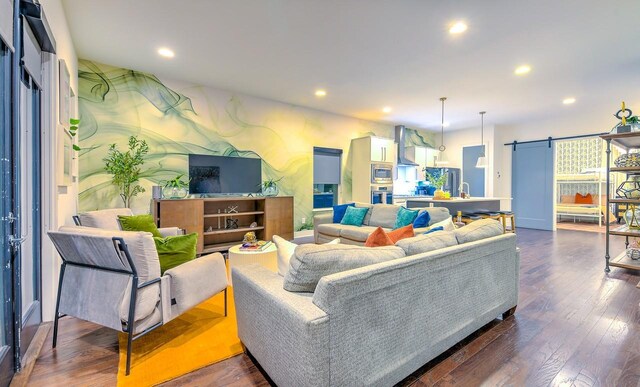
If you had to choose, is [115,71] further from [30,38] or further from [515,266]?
[515,266]

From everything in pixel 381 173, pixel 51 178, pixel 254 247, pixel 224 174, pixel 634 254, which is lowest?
pixel 634 254

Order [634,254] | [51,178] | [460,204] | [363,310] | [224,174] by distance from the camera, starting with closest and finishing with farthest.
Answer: [363,310], [51,178], [634,254], [224,174], [460,204]

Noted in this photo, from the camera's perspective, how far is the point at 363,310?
4.64 feet

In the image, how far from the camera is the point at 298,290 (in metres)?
1.52

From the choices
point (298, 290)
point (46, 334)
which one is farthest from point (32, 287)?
point (298, 290)

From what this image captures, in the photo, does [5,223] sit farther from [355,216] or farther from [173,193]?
[355,216]

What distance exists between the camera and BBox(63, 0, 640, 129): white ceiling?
9.03 feet

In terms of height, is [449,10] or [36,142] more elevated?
[449,10]

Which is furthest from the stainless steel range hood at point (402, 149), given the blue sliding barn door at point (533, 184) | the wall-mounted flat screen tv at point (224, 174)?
the wall-mounted flat screen tv at point (224, 174)

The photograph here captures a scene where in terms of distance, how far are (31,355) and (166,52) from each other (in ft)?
10.9

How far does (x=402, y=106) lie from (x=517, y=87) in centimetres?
195

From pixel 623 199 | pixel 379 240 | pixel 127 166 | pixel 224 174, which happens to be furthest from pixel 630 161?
pixel 127 166

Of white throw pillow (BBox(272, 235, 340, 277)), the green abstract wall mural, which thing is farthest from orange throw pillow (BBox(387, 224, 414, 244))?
the green abstract wall mural

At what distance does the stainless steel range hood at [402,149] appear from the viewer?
24.8ft
